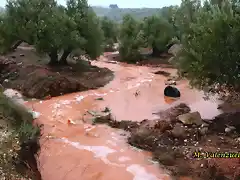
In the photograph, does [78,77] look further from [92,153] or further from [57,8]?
[92,153]

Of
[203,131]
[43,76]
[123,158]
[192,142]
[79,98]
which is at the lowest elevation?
[79,98]

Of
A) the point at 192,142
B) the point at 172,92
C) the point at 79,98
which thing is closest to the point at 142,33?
the point at 172,92

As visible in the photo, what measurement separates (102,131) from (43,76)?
1006 cm

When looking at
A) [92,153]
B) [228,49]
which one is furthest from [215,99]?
[92,153]

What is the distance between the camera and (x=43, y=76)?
78.8 feet

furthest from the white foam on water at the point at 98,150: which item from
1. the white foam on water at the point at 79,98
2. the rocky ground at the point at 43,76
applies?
the rocky ground at the point at 43,76

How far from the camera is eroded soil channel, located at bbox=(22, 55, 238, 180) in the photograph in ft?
38.7

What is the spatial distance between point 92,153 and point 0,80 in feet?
56.1

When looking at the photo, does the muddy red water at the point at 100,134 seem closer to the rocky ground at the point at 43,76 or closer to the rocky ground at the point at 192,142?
the rocky ground at the point at 192,142

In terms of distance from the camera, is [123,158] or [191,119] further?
[191,119]

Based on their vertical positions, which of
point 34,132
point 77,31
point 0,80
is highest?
point 77,31

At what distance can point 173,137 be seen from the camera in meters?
14.1

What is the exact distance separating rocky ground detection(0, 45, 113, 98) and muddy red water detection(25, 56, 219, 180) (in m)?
1.08

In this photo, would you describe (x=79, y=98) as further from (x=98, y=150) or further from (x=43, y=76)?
(x=98, y=150)
